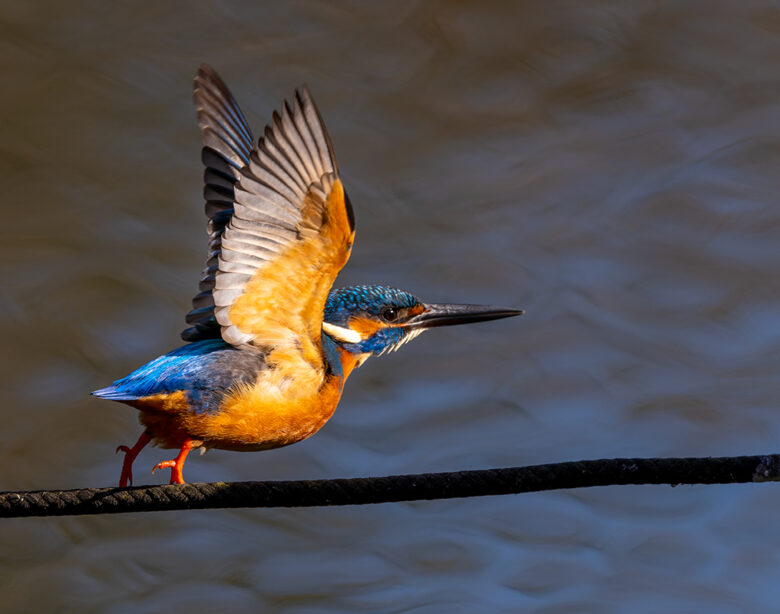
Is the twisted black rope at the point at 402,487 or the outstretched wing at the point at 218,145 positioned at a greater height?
the outstretched wing at the point at 218,145

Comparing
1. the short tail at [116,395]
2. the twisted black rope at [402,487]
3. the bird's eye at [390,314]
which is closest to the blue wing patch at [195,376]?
A: the short tail at [116,395]

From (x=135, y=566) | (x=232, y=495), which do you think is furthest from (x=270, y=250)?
(x=135, y=566)

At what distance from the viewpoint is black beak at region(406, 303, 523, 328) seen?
9.28 feet

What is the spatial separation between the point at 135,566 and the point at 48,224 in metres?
1.90

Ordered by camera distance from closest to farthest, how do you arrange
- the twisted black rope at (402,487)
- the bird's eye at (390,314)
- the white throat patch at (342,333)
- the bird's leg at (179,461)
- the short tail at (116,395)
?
the twisted black rope at (402,487), the short tail at (116,395), the bird's leg at (179,461), the white throat patch at (342,333), the bird's eye at (390,314)

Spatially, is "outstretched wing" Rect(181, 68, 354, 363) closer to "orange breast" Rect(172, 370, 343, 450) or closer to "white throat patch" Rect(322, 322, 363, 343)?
"orange breast" Rect(172, 370, 343, 450)

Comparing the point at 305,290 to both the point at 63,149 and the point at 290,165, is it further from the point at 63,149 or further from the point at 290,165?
the point at 63,149

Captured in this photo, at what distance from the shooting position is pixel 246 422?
225cm

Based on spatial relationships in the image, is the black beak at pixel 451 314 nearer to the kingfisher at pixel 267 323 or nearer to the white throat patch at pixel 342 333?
Answer: the white throat patch at pixel 342 333

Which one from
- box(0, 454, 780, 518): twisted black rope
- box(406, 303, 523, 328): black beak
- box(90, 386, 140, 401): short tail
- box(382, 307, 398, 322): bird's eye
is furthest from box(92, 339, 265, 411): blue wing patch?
box(406, 303, 523, 328): black beak

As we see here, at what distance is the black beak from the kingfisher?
0.43m

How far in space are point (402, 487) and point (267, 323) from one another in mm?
565

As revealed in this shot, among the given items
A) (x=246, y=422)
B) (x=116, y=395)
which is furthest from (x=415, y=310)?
(x=116, y=395)

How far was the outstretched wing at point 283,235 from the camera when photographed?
220cm
